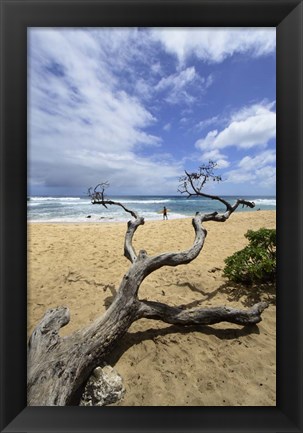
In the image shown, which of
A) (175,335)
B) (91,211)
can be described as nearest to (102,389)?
(175,335)

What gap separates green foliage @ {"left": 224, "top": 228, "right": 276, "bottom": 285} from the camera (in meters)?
3.11

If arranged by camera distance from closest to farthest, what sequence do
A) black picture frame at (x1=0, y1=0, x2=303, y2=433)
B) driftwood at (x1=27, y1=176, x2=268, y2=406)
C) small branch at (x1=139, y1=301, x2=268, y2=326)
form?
black picture frame at (x1=0, y1=0, x2=303, y2=433)
driftwood at (x1=27, y1=176, x2=268, y2=406)
small branch at (x1=139, y1=301, x2=268, y2=326)

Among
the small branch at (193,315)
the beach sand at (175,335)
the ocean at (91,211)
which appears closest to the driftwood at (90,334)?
the small branch at (193,315)

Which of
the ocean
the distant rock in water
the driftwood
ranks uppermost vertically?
the ocean

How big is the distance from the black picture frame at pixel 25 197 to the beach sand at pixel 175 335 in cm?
14

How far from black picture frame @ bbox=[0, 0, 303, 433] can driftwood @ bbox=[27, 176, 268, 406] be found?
30 centimetres

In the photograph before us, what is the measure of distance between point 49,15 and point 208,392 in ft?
9.79

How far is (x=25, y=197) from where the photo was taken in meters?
1.29

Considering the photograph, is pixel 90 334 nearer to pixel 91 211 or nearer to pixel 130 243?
pixel 130 243

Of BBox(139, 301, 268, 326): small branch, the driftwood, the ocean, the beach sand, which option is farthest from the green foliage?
the ocean

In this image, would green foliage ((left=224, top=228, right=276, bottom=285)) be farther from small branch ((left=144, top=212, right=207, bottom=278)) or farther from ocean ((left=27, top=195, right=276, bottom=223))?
ocean ((left=27, top=195, right=276, bottom=223))
